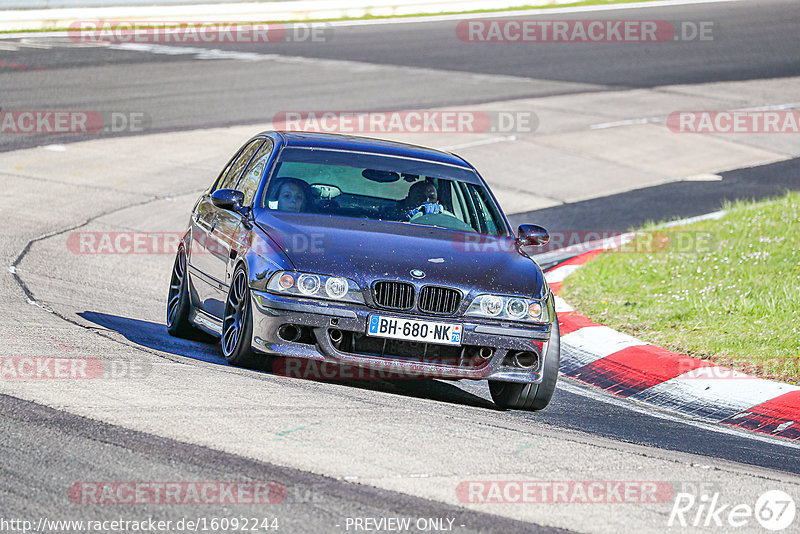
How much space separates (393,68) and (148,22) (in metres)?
7.60

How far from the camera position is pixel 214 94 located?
21312 millimetres

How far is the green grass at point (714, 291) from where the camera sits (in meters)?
9.20

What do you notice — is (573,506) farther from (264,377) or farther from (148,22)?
(148,22)

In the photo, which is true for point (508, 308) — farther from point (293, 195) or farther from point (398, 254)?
point (293, 195)

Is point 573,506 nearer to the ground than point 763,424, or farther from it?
farther from it

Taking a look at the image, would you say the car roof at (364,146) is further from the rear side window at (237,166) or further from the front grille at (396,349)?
the front grille at (396,349)

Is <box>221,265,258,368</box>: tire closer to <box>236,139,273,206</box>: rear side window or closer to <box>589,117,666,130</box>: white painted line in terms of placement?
Answer: <box>236,139,273,206</box>: rear side window

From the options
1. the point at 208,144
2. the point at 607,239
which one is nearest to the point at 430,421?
the point at 607,239

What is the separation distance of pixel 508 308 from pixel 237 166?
2926 mm

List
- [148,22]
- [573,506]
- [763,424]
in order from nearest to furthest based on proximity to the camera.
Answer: [573,506] → [763,424] → [148,22]

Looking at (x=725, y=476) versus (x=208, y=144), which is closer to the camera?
(x=725, y=476)

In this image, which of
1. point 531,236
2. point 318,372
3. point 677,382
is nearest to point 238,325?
point 318,372

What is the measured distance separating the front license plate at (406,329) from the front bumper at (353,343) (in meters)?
0.04

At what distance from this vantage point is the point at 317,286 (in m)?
7.10
